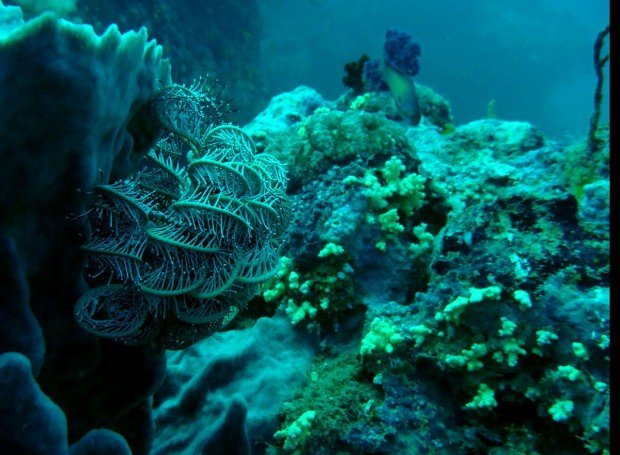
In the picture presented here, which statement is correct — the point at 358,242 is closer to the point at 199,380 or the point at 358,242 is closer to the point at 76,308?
the point at 199,380

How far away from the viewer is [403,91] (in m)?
6.04

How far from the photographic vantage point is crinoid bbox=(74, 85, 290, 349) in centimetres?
215

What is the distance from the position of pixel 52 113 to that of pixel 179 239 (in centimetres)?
79

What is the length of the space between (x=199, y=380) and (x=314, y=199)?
6.43 ft

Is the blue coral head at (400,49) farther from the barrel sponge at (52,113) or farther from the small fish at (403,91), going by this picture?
the barrel sponge at (52,113)

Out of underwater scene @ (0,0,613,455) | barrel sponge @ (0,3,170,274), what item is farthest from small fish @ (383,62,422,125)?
barrel sponge @ (0,3,170,274)

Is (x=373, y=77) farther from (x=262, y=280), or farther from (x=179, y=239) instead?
(x=179, y=239)

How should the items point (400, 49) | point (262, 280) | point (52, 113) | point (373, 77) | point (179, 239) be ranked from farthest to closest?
1. point (400, 49)
2. point (373, 77)
3. point (262, 280)
4. point (179, 239)
5. point (52, 113)

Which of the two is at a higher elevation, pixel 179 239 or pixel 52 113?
pixel 52 113

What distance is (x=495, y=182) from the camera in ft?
15.4

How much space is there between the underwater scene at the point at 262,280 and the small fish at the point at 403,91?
62.1 inches

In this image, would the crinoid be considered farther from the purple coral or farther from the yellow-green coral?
the purple coral

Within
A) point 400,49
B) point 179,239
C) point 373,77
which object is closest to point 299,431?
point 179,239

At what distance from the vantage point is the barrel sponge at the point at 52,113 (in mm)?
1658
